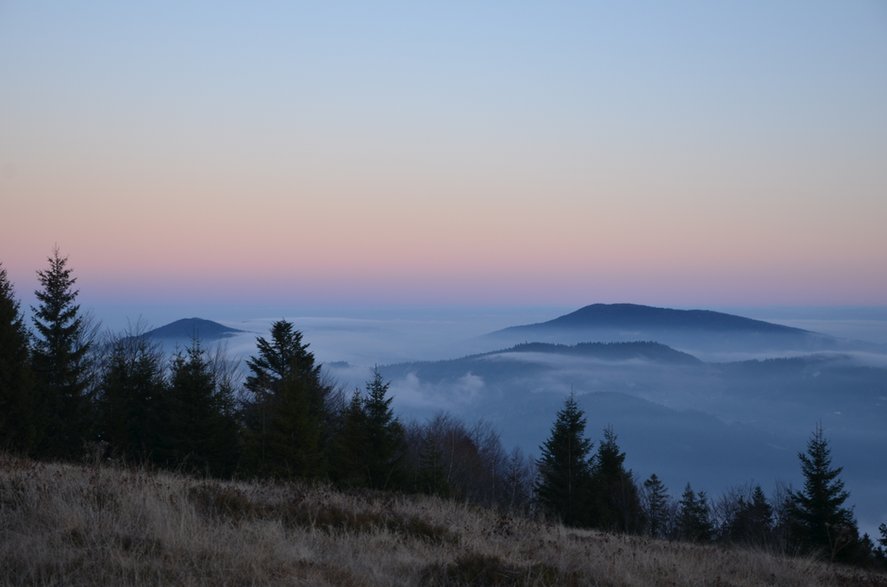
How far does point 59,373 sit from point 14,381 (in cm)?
546

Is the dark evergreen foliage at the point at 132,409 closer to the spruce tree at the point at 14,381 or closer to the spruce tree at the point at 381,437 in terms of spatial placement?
the spruce tree at the point at 14,381

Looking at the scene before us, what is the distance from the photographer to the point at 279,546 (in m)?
5.89

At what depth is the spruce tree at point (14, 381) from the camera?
885 inches

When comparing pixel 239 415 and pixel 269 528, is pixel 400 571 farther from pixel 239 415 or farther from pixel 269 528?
pixel 239 415

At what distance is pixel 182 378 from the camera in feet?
81.3

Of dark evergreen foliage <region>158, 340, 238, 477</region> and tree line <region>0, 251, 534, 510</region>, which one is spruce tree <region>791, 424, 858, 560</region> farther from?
dark evergreen foliage <region>158, 340, 238, 477</region>

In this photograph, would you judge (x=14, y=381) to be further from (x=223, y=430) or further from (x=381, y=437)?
(x=381, y=437)

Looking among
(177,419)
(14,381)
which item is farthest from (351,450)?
(14,381)

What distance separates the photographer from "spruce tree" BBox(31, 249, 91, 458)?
26.3 meters

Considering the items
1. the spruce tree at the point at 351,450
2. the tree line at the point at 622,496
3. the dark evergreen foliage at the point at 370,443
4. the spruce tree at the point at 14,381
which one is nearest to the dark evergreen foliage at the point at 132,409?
the spruce tree at the point at 14,381

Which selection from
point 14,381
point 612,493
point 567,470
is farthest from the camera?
point 612,493

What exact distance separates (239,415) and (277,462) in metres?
7.38

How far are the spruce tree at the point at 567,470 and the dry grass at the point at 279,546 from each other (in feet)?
95.4

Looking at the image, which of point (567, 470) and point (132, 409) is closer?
point (132, 409)
